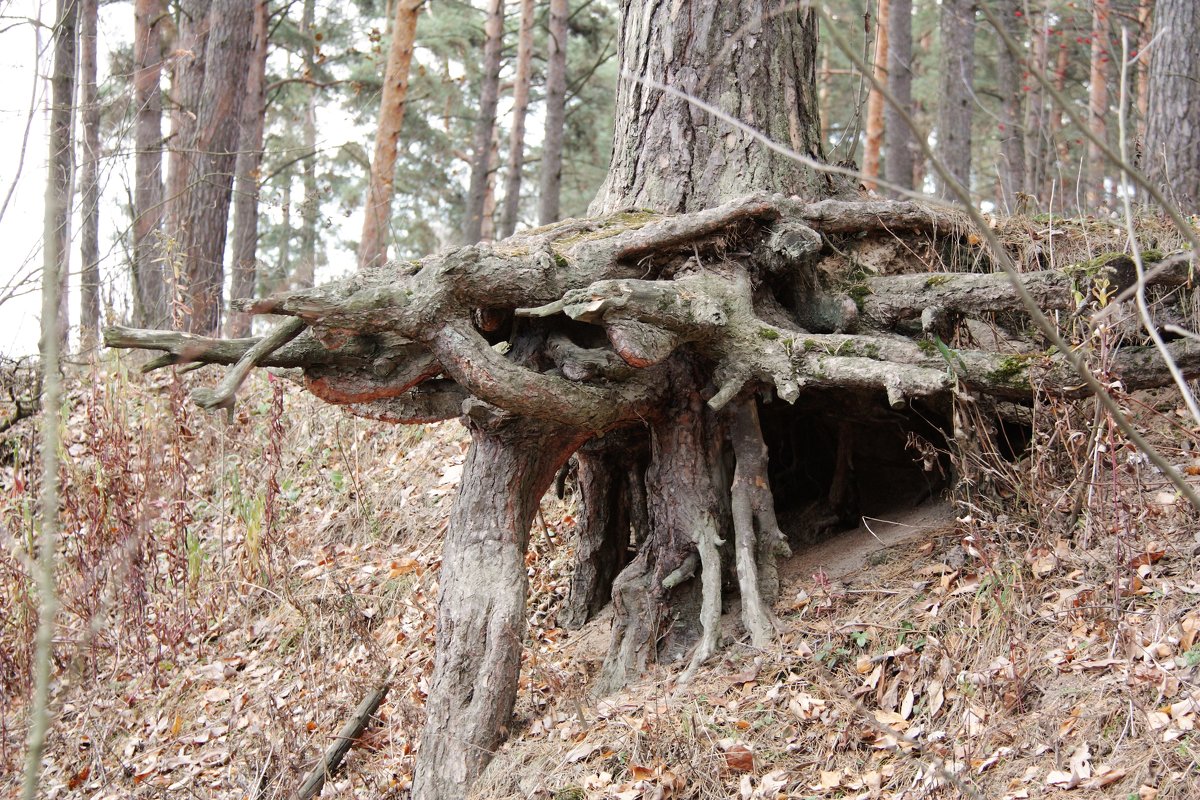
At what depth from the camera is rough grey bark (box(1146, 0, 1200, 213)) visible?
711 cm

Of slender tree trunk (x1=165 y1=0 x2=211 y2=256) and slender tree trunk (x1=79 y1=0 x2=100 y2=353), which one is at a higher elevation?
slender tree trunk (x1=165 y1=0 x2=211 y2=256)

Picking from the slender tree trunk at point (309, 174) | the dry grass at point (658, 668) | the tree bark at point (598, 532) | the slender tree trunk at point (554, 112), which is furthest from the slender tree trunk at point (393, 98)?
the tree bark at point (598, 532)

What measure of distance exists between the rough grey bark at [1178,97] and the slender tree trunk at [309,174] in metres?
7.42

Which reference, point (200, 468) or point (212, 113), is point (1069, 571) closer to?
point (200, 468)

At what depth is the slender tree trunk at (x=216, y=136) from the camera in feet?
32.6

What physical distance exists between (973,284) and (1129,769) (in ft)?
7.38

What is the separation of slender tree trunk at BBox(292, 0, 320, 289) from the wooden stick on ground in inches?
212

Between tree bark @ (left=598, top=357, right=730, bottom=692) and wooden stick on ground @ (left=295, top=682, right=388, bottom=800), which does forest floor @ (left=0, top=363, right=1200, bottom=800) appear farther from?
tree bark @ (left=598, top=357, right=730, bottom=692)

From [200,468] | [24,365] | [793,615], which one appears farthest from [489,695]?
[24,365]

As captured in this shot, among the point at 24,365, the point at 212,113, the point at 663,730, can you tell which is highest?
the point at 212,113

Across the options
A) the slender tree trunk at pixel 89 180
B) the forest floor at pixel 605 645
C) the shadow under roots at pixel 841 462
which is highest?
the slender tree trunk at pixel 89 180

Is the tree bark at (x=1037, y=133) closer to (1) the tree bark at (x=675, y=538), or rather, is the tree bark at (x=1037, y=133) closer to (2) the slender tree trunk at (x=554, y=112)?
(1) the tree bark at (x=675, y=538)

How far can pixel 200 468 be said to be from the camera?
26.4ft

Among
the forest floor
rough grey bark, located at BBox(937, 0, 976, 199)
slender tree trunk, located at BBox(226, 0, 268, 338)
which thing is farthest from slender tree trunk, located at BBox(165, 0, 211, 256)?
rough grey bark, located at BBox(937, 0, 976, 199)
